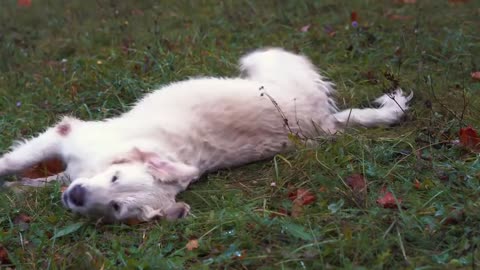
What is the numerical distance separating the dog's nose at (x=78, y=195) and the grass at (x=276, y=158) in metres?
0.12

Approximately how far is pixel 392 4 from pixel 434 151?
3.99 m

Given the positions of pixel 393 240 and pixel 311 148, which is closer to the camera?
pixel 393 240

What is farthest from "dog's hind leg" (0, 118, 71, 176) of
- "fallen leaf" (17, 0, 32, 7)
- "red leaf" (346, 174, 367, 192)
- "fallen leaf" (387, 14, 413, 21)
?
"fallen leaf" (17, 0, 32, 7)

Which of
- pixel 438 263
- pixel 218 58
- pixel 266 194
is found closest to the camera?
pixel 438 263

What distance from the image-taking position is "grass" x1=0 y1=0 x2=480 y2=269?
134 inches

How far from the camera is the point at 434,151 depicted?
4363 mm

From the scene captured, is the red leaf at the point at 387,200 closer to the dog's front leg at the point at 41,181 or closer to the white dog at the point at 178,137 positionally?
the white dog at the point at 178,137

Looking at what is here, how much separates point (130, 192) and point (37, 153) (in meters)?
1.05

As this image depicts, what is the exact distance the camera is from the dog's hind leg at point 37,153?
15.1ft

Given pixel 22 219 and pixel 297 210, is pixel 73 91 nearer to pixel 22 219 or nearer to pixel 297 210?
pixel 22 219

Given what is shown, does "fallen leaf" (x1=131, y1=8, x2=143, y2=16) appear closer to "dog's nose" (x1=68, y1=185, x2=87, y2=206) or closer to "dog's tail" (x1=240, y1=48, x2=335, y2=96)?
"dog's tail" (x1=240, y1=48, x2=335, y2=96)

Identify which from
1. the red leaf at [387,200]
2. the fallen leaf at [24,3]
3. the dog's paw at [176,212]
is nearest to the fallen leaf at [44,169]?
the dog's paw at [176,212]

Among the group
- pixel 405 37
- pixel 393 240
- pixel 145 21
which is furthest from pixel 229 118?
pixel 145 21

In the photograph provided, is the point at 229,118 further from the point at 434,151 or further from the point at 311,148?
the point at 434,151
